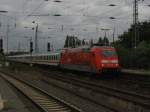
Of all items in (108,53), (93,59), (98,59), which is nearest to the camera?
(98,59)

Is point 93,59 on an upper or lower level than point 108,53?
lower


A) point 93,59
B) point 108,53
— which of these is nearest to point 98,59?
point 93,59

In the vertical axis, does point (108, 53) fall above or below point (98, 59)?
above

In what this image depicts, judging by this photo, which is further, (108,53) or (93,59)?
(108,53)

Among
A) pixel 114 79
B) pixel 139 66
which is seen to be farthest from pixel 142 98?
pixel 139 66

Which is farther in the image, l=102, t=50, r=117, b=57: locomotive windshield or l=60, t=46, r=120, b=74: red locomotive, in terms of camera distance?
l=102, t=50, r=117, b=57: locomotive windshield

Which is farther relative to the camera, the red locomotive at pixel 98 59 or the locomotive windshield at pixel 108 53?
the locomotive windshield at pixel 108 53

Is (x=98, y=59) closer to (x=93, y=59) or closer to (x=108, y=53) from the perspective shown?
(x=93, y=59)

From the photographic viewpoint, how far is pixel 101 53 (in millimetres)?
37750

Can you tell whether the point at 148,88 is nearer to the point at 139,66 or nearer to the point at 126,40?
the point at 139,66

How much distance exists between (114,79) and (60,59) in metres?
16.7

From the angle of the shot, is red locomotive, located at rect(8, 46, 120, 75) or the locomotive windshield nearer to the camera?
red locomotive, located at rect(8, 46, 120, 75)

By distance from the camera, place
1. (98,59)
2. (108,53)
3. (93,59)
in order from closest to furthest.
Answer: (98,59) → (93,59) → (108,53)

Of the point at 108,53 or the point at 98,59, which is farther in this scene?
the point at 108,53
